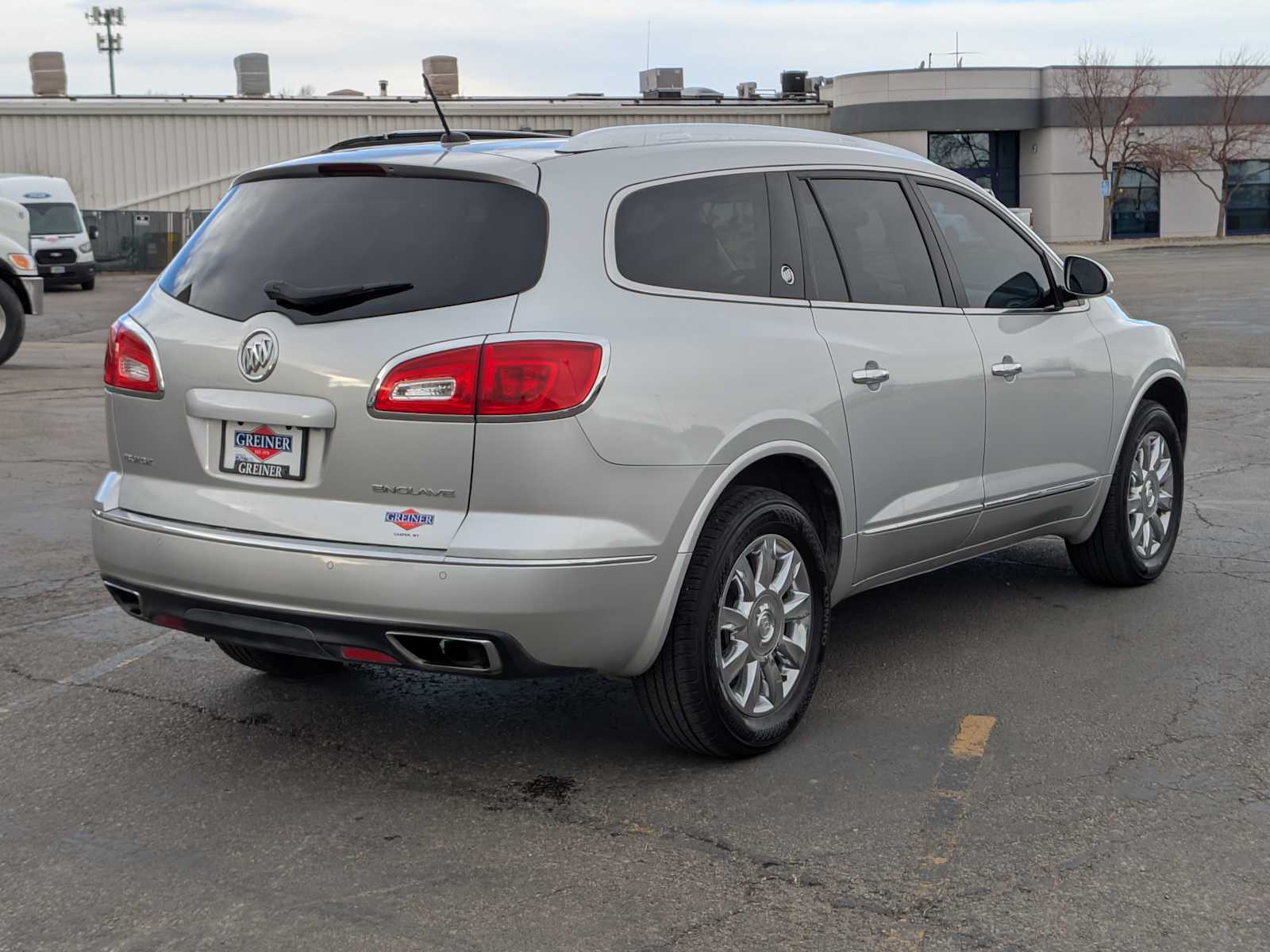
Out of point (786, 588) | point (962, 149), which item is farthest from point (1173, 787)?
point (962, 149)

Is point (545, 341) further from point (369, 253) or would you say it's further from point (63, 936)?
point (63, 936)

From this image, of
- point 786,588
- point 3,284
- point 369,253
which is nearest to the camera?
point 369,253

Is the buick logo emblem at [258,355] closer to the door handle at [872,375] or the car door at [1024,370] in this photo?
the door handle at [872,375]

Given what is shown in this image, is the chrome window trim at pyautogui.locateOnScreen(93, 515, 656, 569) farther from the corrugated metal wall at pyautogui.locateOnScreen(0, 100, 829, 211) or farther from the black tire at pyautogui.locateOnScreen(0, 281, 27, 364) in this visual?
the corrugated metal wall at pyautogui.locateOnScreen(0, 100, 829, 211)

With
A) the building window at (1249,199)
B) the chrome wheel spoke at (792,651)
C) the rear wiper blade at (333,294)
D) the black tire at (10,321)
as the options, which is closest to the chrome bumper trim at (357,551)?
the rear wiper blade at (333,294)

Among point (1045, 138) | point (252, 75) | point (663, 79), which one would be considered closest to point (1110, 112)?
point (1045, 138)

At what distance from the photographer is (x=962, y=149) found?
5753 cm

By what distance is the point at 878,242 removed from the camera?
535 cm

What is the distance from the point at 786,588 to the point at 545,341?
1196 mm

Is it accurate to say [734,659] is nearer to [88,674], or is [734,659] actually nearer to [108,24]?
[88,674]

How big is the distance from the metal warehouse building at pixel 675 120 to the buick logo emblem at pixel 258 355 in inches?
1505

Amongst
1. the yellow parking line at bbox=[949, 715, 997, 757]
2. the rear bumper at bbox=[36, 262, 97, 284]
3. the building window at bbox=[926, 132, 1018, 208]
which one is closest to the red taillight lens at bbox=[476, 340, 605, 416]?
A: the yellow parking line at bbox=[949, 715, 997, 757]

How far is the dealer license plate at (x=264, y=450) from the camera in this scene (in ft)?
13.6

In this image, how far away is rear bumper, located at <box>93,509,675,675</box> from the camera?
394 cm
